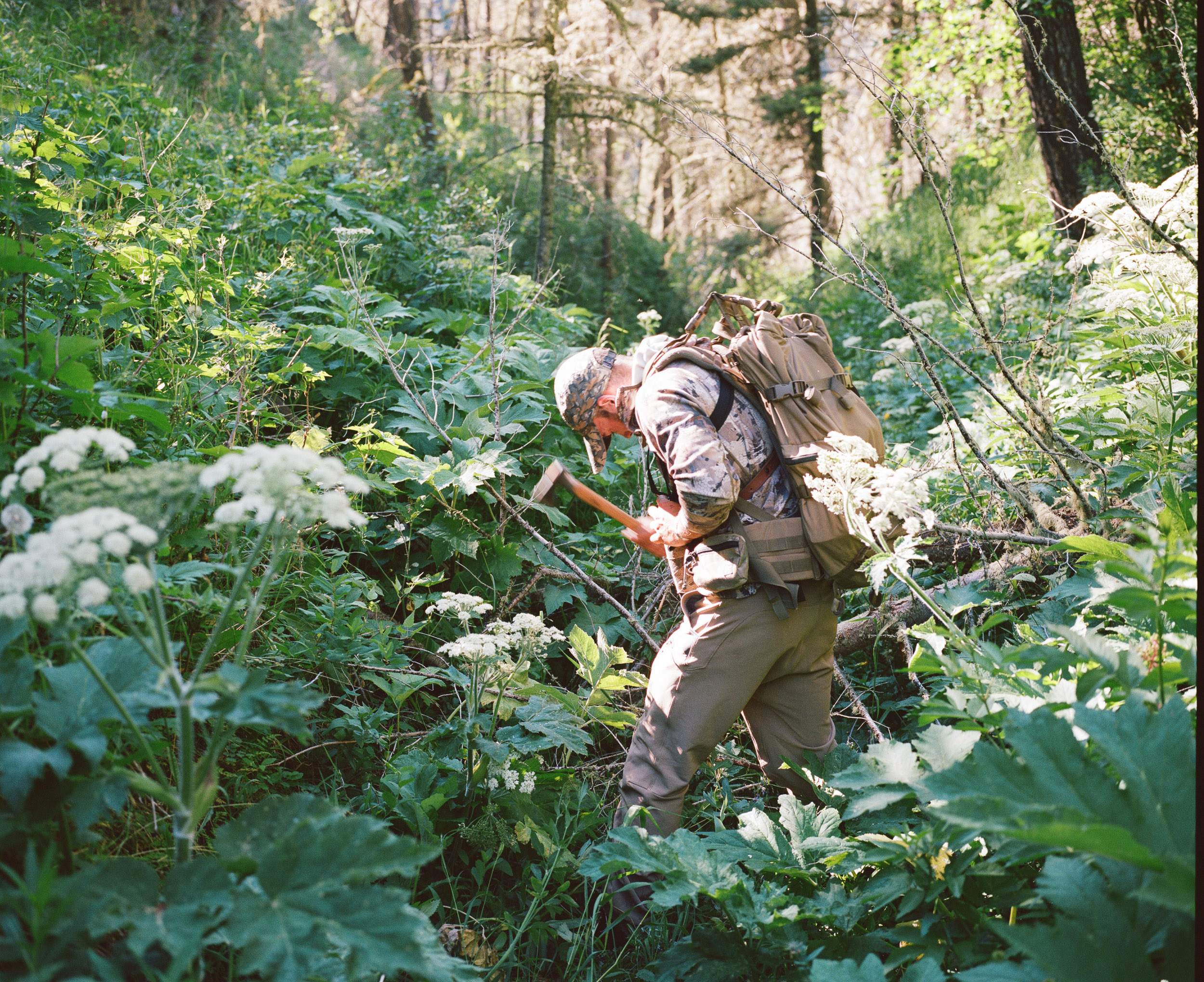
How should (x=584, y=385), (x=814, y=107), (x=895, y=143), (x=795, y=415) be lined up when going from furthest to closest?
(x=895, y=143), (x=814, y=107), (x=584, y=385), (x=795, y=415)

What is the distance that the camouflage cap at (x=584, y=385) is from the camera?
11.6 ft

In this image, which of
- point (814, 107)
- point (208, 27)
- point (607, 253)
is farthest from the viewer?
point (814, 107)

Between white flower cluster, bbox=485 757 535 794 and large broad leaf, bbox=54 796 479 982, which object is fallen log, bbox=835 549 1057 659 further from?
large broad leaf, bbox=54 796 479 982

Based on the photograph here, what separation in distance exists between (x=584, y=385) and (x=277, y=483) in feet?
6.46

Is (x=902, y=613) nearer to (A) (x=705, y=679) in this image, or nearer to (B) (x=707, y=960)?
(A) (x=705, y=679)

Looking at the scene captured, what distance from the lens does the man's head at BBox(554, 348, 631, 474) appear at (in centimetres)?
354

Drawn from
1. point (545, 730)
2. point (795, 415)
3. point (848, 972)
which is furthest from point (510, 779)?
point (795, 415)

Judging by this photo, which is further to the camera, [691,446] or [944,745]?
[691,446]

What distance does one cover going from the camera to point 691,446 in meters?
3.05

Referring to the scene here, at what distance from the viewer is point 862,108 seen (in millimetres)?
17656

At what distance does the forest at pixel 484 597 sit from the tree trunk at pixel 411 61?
9.26 feet

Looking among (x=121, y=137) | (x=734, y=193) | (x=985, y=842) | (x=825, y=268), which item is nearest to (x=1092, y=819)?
(x=985, y=842)

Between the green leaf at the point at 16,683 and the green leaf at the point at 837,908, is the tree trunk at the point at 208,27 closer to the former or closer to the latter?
the green leaf at the point at 16,683

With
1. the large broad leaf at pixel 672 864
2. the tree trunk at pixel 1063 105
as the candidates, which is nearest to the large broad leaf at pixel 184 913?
the large broad leaf at pixel 672 864
